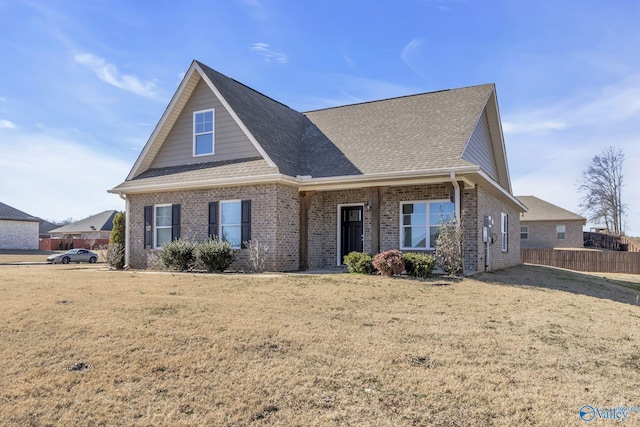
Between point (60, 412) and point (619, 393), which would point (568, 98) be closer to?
point (619, 393)

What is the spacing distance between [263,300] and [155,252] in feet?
30.1

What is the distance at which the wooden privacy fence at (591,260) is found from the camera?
25156mm

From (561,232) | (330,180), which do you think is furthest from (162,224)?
(561,232)

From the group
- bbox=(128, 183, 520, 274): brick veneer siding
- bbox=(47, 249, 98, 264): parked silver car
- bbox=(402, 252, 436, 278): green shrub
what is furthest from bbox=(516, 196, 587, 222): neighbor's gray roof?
bbox=(47, 249, 98, 264): parked silver car

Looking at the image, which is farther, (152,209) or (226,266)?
(152,209)

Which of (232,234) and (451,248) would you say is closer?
(451,248)

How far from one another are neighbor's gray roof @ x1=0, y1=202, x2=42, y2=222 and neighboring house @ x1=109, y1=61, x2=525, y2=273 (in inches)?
1291

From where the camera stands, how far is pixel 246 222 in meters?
14.8

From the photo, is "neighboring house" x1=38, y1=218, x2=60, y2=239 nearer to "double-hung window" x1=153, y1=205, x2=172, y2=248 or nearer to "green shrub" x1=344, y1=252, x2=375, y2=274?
"double-hung window" x1=153, y1=205, x2=172, y2=248

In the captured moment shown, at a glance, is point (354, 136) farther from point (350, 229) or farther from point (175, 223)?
point (175, 223)

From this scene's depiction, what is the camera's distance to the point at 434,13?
12.7m

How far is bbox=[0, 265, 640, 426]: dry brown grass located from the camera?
4.45 m

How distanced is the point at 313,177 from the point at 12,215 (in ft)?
130

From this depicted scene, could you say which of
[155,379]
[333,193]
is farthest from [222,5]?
[155,379]
